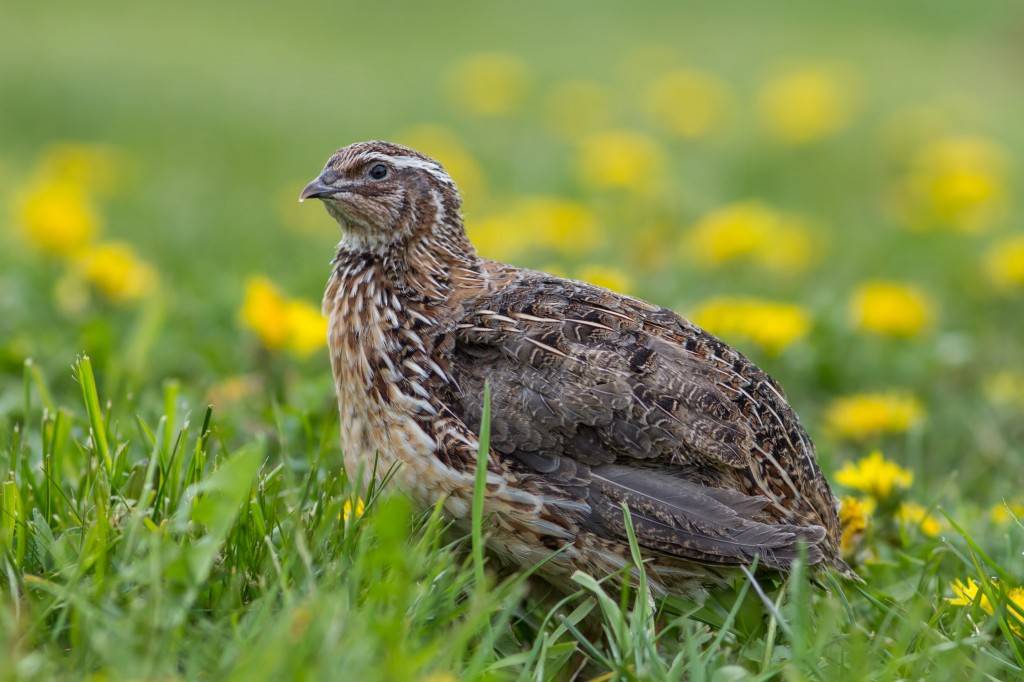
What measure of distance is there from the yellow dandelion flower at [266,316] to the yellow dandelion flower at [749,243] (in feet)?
10.2

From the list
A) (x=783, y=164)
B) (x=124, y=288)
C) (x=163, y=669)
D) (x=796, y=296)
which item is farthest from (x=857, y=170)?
(x=163, y=669)

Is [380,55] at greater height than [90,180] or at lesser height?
greater

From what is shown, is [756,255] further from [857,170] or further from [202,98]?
[202,98]

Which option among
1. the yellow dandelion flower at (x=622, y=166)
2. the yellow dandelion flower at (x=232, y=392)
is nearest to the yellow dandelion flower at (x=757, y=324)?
the yellow dandelion flower at (x=232, y=392)

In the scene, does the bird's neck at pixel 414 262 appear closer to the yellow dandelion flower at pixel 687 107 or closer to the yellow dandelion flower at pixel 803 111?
the yellow dandelion flower at pixel 687 107

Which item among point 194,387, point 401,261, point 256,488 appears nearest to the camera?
point 256,488

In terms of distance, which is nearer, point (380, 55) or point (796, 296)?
point (796, 296)

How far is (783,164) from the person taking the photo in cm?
1170

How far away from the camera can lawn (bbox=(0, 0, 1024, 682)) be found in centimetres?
302

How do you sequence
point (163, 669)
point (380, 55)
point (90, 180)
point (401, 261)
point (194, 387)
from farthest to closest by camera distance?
1. point (380, 55)
2. point (90, 180)
3. point (194, 387)
4. point (401, 261)
5. point (163, 669)

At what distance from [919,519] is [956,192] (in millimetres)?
4906

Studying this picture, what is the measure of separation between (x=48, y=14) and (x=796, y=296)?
12.4 metres

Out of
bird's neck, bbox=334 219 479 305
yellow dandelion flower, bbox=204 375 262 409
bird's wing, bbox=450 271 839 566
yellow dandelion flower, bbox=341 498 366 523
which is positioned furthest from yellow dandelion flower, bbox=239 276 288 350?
yellow dandelion flower, bbox=341 498 366 523

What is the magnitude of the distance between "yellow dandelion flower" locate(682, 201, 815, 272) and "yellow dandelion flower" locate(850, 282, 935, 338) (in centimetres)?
98
